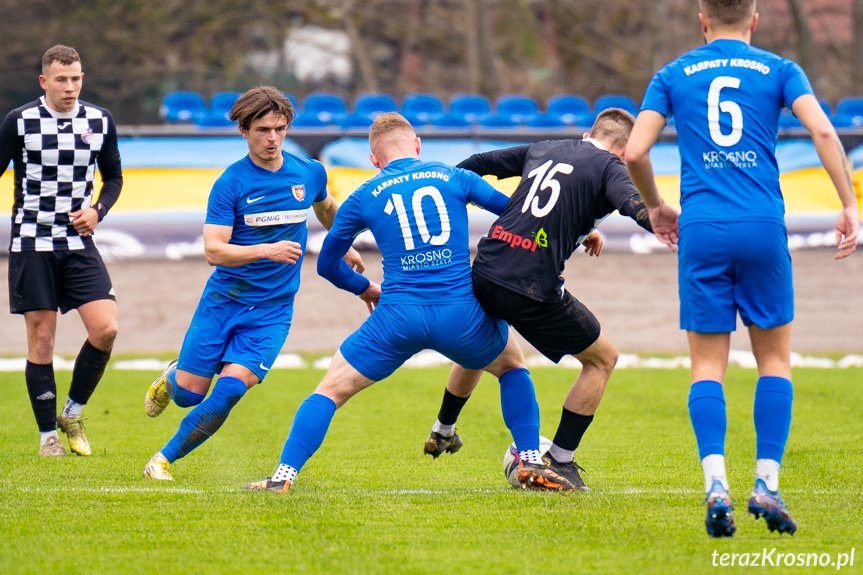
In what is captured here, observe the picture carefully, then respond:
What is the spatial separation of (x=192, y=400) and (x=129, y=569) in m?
2.05

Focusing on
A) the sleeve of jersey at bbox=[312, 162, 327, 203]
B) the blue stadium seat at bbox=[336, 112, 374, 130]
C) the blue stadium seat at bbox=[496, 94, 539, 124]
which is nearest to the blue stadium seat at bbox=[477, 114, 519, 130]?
the blue stadium seat at bbox=[496, 94, 539, 124]

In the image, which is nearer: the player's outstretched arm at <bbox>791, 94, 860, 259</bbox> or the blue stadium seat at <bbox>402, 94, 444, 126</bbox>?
the player's outstretched arm at <bbox>791, 94, 860, 259</bbox>

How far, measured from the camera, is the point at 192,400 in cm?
546

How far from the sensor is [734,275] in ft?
12.9

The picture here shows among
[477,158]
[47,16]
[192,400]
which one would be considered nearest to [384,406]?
[192,400]

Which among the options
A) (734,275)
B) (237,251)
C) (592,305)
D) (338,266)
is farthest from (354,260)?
(592,305)

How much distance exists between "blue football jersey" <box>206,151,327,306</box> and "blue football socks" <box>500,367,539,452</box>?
125cm

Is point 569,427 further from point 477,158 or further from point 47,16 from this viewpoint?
point 47,16

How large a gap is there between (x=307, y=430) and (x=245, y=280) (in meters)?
1.03

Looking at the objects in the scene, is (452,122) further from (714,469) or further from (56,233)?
(714,469)

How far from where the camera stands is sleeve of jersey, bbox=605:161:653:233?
4.54 m

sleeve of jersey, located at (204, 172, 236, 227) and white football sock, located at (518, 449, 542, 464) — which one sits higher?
sleeve of jersey, located at (204, 172, 236, 227)

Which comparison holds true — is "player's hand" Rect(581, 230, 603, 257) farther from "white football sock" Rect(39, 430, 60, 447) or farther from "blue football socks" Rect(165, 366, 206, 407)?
"white football sock" Rect(39, 430, 60, 447)

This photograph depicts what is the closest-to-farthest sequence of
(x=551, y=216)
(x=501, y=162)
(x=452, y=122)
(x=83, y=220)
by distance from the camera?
(x=551, y=216) → (x=501, y=162) → (x=83, y=220) → (x=452, y=122)
